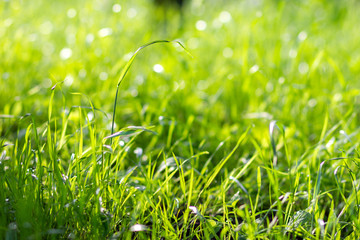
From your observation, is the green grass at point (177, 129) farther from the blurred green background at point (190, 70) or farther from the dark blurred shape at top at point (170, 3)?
the dark blurred shape at top at point (170, 3)

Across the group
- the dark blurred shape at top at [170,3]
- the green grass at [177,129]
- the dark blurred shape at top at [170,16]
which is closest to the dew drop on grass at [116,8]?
the green grass at [177,129]

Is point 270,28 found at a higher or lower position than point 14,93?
higher

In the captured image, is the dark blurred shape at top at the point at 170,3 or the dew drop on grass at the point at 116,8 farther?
the dark blurred shape at top at the point at 170,3

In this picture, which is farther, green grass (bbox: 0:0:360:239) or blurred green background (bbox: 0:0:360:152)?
blurred green background (bbox: 0:0:360:152)

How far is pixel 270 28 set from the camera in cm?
260

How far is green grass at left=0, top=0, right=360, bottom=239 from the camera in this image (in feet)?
3.50

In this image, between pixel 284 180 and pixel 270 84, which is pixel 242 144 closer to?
pixel 284 180

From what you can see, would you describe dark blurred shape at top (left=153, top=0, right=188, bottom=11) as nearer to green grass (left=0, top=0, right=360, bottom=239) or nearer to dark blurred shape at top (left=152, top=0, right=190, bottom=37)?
dark blurred shape at top (left=152, top=0, right=190, bottom=37)

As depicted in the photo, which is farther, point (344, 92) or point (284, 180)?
point (344, 92)

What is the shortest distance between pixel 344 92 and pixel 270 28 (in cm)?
98

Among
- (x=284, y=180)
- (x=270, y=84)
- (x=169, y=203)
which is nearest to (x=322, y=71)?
(x=270, y=84)

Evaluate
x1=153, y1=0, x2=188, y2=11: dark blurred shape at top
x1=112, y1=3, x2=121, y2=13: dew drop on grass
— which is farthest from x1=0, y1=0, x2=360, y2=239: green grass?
x1=153, y1=0, x2=188, y2=11: dark blurred shape at top

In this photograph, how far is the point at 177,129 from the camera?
1630 millimetres

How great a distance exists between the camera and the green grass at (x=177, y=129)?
3.50 ft
